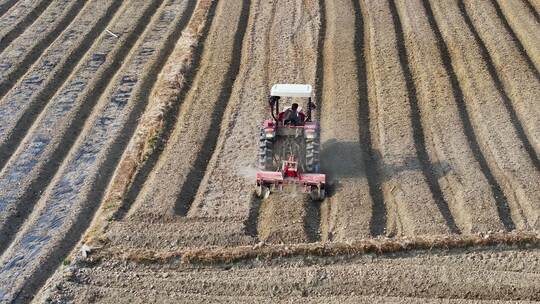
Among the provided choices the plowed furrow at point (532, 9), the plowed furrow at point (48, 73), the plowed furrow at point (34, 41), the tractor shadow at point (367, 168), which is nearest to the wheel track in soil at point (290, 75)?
the tractor shadow at point (367, 168)

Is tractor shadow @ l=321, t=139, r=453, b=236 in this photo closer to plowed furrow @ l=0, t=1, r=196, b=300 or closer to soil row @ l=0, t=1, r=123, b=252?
plowed furrow @ l=0, t=1, r=196, b=300

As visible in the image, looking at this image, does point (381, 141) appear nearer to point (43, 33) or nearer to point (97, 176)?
point (97, 176)

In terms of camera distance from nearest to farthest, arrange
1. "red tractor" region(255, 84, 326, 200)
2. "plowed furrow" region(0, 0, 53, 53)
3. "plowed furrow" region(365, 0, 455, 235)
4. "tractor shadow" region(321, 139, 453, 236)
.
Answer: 1. "plowed furrow" region(365, 0, 455, 235)
2. "red tractor" region(255, 84, 326, 200)
3. "tractor shadow" region(321, 139, 453, 236)
4. "plowed furrow" region(0, 0, 53, 53)

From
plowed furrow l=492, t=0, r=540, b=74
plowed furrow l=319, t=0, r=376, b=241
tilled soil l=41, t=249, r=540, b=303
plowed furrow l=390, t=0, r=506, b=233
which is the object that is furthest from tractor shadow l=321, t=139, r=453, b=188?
plowed furrow l=492, t=0, r=540, b=74

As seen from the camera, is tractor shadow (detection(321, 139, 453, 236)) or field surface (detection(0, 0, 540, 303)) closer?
field surface (detection(0, 0, 540, 303))

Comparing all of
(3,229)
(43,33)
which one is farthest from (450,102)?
(43,33)

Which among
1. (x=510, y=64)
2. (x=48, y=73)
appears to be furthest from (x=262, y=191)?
(x=510, y=64)
